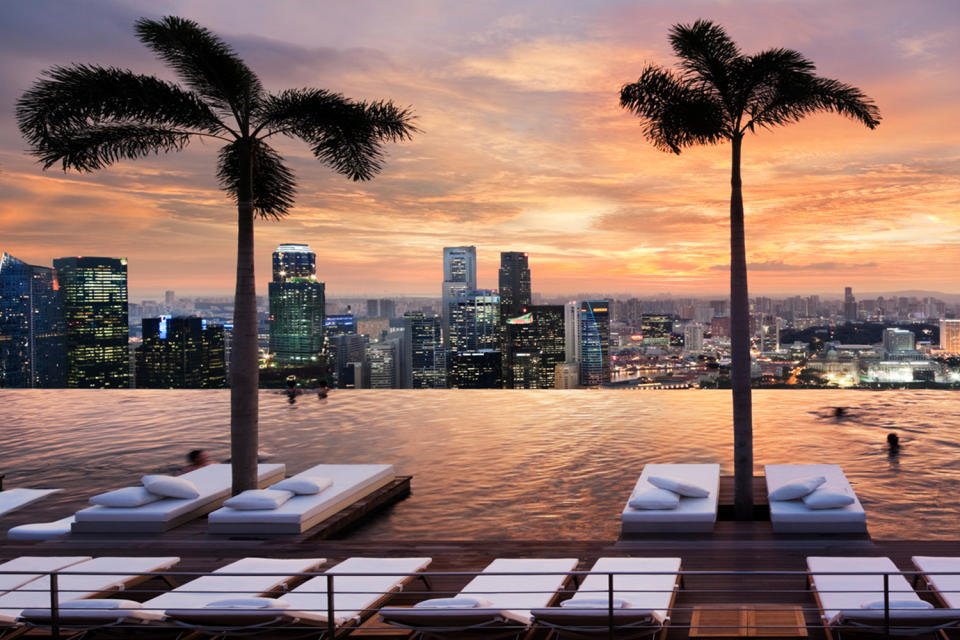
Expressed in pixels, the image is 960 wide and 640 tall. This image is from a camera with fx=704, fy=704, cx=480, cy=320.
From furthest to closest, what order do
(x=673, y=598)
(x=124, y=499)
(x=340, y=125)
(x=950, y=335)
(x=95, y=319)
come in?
(x=95, y=319) < (x=950, y=335) < (x=340, y=125) < (x=124, y=499) < (x=673, y=598)

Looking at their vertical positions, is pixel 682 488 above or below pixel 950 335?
below

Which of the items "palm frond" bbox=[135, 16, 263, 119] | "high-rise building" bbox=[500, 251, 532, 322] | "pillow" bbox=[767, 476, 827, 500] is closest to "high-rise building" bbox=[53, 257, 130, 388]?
"high-rise building" bbox=[500, 251, 532, 322]

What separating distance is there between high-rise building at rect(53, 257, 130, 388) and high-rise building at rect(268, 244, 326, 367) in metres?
8.86

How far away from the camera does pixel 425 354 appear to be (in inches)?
1750

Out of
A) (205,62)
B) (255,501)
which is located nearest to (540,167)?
(205,62)

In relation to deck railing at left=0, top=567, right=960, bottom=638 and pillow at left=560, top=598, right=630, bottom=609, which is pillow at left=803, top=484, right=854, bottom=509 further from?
pillow at left=560, top=598, right=630, bottom=609

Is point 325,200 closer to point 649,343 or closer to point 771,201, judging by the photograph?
point 771,201

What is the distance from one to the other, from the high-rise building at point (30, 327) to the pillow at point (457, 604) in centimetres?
3694

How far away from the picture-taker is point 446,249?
156 ft

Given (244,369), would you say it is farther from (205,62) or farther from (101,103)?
(205,62)

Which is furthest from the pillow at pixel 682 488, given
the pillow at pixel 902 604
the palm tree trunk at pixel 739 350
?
the pillow at pixel 902 604

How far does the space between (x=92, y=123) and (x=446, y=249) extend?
38.0 meters

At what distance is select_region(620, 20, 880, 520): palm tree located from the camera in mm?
8664

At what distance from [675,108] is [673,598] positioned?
21.0 feet
